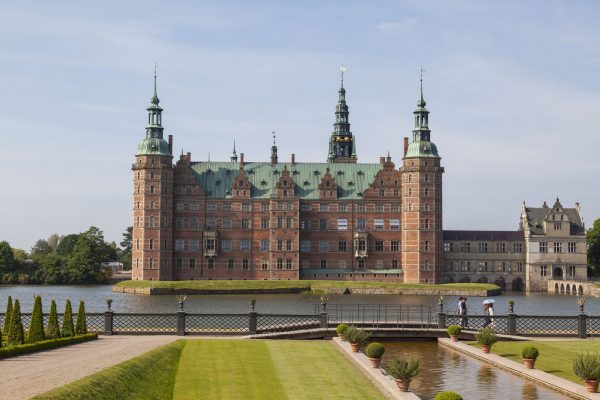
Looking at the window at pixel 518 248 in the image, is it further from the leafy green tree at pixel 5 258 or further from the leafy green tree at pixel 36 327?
the leafy green tree at pixel 36 327

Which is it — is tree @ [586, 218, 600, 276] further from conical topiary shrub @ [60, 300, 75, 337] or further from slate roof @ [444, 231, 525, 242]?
conical topiary shrub @ [60, 300, 75, 337]

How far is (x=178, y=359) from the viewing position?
32438 mm

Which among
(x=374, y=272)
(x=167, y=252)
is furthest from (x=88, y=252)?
(x=374, y=272)

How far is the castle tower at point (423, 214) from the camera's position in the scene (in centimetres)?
11962

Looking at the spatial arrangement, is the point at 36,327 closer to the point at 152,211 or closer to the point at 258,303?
the point at 258,303

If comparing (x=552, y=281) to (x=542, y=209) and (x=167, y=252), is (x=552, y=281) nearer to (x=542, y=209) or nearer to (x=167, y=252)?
(x=542, y=209)

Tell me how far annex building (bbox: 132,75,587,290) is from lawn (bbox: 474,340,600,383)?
261 ft

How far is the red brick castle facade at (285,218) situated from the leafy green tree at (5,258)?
3475 cm

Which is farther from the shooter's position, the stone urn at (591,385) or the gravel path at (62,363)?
the stone urn at (591,385)

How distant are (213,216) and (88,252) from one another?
79.4 feet

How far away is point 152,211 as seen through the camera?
119438 mm

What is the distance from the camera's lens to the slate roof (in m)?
130

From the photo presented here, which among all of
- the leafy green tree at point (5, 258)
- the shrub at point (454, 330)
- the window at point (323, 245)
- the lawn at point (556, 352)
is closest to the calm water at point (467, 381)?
the lawn at point (556, 352)

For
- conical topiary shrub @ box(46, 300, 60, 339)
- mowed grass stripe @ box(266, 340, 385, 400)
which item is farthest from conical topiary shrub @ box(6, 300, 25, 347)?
mowed grass stripe @ box(266, 340, 385, 400)
